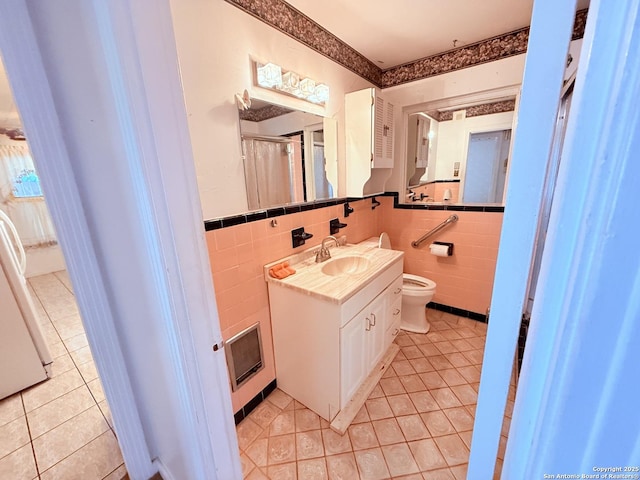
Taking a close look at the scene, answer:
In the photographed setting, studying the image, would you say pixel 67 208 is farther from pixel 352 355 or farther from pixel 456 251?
pixel 456 251

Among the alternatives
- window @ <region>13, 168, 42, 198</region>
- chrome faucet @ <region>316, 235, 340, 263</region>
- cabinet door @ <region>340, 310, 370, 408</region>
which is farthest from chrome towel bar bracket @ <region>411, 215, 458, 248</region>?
window @ <region>13, 168, 42, 198</region>

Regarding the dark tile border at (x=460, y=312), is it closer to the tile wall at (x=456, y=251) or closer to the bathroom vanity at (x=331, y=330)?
the tile wall at (x=456, y=251)

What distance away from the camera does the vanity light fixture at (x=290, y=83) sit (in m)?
1.34

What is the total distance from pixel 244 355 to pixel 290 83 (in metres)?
1.61

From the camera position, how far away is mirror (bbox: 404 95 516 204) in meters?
2.08

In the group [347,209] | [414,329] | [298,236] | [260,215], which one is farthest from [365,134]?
[414,329]

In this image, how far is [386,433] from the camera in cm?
138

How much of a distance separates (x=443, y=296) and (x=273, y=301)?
5.82ft

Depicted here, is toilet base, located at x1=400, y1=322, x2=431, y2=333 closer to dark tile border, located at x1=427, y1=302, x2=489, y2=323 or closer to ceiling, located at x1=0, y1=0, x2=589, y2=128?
dark tile border, located at x1=427, y1=302, x2=489, y2=323

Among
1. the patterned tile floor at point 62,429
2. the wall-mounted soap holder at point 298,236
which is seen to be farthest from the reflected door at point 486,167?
the patterned tile floor at point 62,429

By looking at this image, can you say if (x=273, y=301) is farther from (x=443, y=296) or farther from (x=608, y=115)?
(x=443, y=296)

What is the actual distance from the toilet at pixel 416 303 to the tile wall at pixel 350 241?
0.92 feet

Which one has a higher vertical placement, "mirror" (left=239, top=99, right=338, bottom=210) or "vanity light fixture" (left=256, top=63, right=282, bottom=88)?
"vanity light fixture" (left=256, top=63, right=282, bottom=88)

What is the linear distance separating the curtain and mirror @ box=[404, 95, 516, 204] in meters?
4.25
